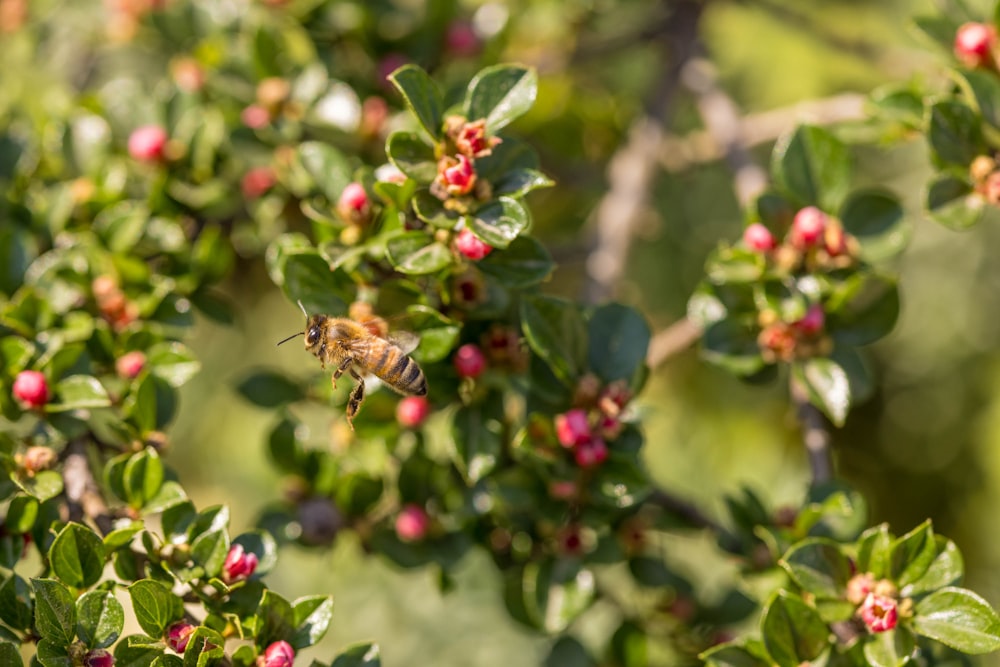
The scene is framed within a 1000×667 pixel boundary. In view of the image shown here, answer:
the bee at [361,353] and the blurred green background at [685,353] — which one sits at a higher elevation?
the bee at [361,353]

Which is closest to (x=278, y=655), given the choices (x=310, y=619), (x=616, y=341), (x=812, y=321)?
(x=310, y=619)

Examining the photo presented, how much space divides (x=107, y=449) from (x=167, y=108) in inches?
22.4

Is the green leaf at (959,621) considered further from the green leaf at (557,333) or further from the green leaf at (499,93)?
the green leaf at (499,93)

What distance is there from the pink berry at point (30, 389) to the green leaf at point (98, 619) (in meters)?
0.29

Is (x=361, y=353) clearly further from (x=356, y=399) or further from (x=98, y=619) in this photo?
(x=98, y=619)

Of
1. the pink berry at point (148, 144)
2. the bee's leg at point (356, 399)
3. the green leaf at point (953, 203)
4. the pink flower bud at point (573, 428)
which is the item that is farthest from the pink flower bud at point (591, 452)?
the pink berry at point (148, 144)

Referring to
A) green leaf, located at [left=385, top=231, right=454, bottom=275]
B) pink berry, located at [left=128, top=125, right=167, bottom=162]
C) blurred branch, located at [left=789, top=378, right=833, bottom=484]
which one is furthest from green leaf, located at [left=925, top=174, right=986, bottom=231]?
pink berry, located at [left=128, top=125, right=167, bottom=162]

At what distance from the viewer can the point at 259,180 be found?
4.91 feet

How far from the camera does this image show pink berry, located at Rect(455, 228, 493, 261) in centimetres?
104

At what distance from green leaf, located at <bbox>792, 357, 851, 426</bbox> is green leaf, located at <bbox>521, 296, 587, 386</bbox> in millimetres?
290

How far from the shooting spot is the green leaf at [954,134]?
46.2 inches

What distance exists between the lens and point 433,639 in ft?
6.98

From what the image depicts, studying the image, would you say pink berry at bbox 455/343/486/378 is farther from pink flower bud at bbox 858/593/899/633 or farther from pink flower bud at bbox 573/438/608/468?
pink flower bud at bbox 858/593/899/633

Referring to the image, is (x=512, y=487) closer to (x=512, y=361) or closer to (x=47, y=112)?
(x=512, y=361)
